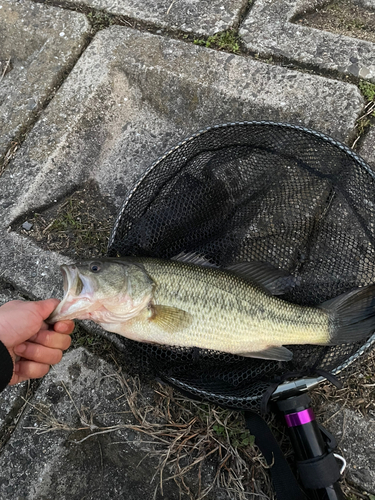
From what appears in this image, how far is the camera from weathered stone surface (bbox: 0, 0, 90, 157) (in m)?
3.23

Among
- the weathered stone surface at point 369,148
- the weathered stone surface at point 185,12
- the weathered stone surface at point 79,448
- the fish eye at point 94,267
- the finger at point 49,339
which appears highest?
the weathered stone surface at point 185,12

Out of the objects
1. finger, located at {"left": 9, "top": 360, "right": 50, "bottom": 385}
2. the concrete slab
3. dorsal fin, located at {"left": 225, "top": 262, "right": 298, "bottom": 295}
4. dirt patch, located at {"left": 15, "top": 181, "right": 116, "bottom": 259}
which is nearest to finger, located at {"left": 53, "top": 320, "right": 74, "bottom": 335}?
finger, located at {"left": 9, "top": 360, "right": 50, "bottom": 385}

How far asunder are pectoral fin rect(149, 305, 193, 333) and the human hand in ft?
1.54

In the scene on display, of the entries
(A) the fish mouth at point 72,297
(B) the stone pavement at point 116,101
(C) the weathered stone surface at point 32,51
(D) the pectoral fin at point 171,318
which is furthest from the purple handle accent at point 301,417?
(C) the weathered stone surface at point 32,51

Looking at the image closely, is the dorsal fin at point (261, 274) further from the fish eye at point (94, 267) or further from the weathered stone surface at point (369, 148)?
the weathered stone surface at point (369, 148)

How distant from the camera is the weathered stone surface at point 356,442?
2309mm

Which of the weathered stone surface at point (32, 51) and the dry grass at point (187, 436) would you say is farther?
the weathered stone surface at point (32, 51)

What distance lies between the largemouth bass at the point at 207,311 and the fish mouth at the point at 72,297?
28 mm

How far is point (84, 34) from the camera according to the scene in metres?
3.37

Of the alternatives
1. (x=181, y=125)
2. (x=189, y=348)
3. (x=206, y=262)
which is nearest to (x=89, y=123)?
(x=181, y=125)

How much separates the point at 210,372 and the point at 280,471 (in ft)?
2.14

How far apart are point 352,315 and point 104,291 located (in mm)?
1359

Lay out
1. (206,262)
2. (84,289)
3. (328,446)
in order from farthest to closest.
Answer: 1. (206,262)
2. (328,446)
3. (84,289)

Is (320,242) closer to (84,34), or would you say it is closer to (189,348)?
(189,348)
